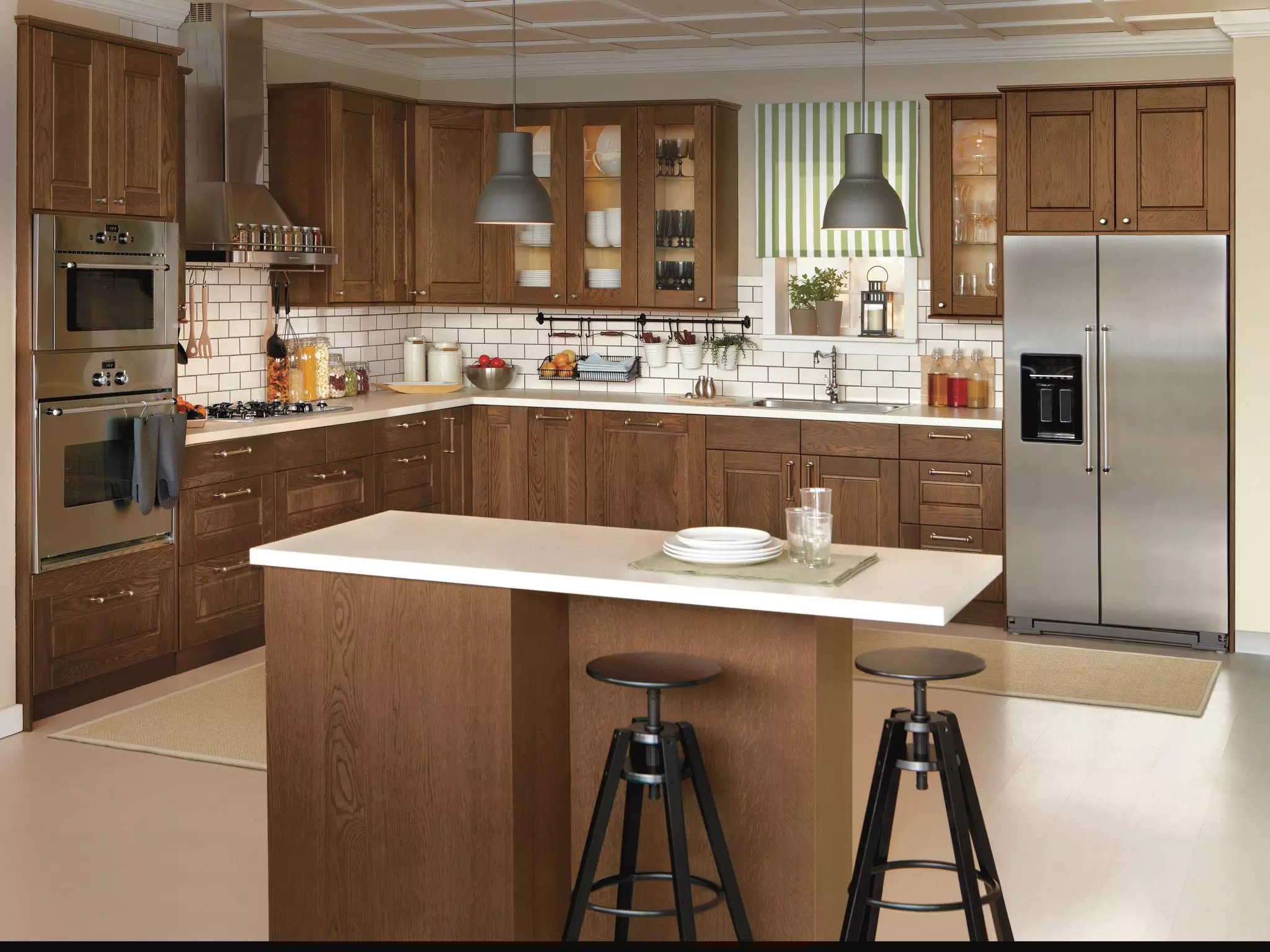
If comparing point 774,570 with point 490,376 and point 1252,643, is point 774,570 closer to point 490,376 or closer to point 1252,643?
point 1252,643

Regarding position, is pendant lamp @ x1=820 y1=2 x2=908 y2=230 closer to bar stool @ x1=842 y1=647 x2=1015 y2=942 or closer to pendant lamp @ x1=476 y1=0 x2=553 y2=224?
pendant lamp @ x1=476 y1=0 x2=553 y2=224

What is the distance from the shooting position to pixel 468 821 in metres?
3.33

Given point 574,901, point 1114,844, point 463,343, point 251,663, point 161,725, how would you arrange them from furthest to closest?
1. point 463,343
2. point 251,663
3. point 161,725
4. point 1114,844
5. point 574,901

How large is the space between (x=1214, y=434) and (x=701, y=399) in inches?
100

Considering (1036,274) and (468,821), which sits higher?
(1036,274)

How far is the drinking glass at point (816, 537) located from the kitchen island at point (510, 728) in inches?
4.0

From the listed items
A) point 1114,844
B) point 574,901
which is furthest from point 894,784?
point 1114,844

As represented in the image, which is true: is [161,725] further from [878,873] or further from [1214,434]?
[1214,434]

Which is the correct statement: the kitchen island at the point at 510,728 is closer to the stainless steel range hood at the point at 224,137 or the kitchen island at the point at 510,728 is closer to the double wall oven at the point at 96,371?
the double wall oven at the point at 96,371

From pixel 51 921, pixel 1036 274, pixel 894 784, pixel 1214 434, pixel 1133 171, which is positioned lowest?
pixel 51 921

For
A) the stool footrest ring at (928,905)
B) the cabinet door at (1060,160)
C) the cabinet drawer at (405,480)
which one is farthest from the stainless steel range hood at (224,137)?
the stool footrest ring at (928,905)

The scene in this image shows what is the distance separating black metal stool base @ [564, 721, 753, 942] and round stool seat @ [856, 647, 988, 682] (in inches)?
17.9

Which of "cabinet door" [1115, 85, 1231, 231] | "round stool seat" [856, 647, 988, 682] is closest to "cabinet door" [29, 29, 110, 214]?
"round stool seat" [856, 647, 988, 682]

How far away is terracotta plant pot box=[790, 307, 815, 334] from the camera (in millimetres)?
7676
